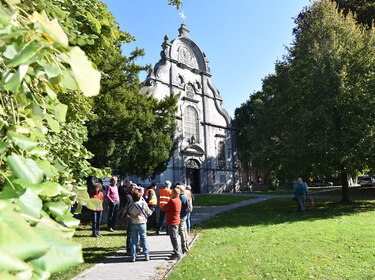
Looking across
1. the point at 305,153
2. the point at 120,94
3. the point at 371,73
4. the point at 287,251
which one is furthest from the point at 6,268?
the point at 371,73

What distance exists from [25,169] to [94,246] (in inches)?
334

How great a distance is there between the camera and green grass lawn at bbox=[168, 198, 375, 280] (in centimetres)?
571

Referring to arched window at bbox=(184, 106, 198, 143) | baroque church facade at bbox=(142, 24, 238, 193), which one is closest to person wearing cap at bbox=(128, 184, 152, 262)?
baroque church facade at bbox=(142, 24, 238, 193)

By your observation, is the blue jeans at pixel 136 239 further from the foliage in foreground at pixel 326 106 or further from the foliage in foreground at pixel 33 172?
the foliage in foreground at pixel 326 106

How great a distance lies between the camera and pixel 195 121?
109 ft

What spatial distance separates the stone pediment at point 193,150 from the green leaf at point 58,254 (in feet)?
96.7

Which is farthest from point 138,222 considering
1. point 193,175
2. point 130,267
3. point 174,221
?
point 193,175

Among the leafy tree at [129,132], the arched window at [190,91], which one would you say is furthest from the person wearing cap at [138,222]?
the arched window at [190,91]

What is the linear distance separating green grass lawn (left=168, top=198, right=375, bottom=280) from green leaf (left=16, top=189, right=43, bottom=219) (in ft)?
17.7

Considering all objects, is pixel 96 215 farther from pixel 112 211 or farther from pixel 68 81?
pixel 68 81

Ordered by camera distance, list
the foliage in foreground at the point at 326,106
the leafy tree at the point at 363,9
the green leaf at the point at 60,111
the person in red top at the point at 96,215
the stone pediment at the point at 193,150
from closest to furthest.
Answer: the green leaf at the point at 60,111
the person in red top at the point at 96,215
the foliage in foreground at the point at 326,106
the leafy tree at the point at 363,9
the stone pediment at the point at 193,150

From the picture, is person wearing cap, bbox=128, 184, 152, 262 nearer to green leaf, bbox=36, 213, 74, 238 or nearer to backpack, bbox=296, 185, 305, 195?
green leaf, bbox=36, 213, 74, 238

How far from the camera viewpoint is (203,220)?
13.6m

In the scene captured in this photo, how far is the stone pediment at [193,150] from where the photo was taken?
30428 mm
